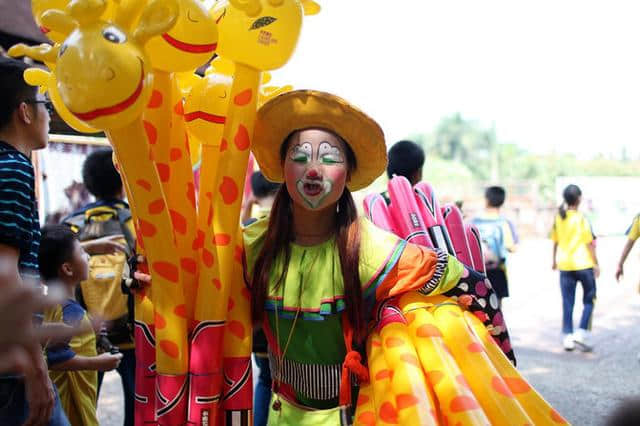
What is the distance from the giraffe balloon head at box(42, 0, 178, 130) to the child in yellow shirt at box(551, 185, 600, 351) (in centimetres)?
550

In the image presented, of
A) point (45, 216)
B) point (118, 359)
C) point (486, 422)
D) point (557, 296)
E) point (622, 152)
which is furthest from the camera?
point (622, 152)

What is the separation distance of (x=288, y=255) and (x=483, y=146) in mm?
52727

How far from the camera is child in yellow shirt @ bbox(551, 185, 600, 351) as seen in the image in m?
6.22

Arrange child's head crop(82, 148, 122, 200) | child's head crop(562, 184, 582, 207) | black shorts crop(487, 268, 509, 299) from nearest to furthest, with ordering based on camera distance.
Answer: child's head crop(82, 148, 122, 200)
black shorts crop(487, 268, 509, 299)
child's head crop(562, 184, 582, 207)

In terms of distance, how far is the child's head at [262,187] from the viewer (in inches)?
159

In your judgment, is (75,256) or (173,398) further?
(75,256)

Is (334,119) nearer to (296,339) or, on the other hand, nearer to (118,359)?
(296,339)

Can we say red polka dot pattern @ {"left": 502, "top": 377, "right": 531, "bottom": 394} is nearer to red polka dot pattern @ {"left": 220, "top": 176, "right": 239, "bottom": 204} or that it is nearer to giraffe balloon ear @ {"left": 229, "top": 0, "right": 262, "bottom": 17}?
red polka dot pattern @ {"left": 220, "top": 176, "right": 239, "bottom": 204}

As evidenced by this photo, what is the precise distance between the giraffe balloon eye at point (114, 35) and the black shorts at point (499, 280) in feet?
Result: 13.4

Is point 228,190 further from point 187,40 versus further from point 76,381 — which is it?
point 76,381

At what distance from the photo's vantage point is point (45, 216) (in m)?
4.74

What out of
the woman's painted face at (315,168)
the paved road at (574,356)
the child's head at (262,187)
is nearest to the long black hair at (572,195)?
the paved road at (574,356)

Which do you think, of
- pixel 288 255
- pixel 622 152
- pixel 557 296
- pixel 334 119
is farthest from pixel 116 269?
pixel 622 152

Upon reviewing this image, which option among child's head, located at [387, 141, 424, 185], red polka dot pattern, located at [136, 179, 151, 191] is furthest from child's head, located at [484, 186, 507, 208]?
red polka dot pattern, located at [136, 179, 151, 191]
